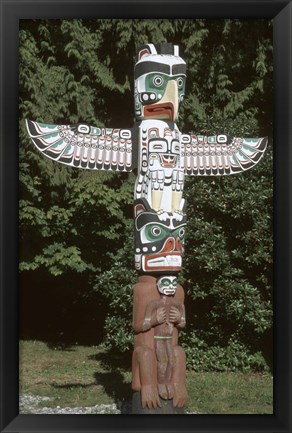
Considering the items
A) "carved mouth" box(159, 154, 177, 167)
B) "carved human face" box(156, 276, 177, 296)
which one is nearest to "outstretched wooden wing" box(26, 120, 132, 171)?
"carved mouth" box(159, 154, 177, 167)

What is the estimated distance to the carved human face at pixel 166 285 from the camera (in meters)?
7.14

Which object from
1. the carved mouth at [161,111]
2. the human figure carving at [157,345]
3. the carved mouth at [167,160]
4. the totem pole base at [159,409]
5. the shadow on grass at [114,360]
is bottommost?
the shadow on grass at [114,360]

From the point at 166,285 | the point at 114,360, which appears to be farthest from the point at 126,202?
the point at 166,285

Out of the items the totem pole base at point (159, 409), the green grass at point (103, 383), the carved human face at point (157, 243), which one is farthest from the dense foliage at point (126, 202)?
the totem pole base at point (159, 409)

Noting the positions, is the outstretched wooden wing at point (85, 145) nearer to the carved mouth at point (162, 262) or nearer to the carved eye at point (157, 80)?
the carved eye at point (157, 80)

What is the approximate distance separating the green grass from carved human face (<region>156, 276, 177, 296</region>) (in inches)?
142

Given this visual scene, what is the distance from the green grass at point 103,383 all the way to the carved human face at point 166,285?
361cm

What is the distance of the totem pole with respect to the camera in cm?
703

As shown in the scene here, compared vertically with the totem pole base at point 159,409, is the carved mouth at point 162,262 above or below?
above

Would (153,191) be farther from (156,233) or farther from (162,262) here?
(162,262)

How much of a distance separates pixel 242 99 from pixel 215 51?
3.90 feet

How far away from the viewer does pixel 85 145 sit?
25.0 feet
